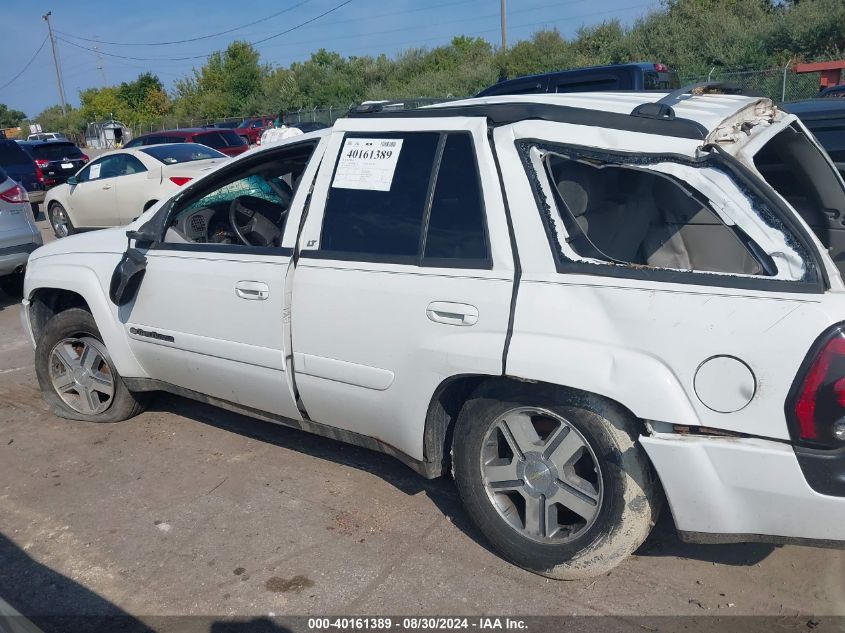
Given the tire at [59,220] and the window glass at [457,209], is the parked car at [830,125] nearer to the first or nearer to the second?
the window glass at [457,209]

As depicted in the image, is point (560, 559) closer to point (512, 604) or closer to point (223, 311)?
point (512, 604)

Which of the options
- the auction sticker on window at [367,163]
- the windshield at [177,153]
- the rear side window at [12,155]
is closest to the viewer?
the auction sticker on window at [367,163]

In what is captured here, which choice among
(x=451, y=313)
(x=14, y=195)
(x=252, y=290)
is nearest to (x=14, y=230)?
(x=14, y=195)

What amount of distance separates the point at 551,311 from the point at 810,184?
1788 millimetres

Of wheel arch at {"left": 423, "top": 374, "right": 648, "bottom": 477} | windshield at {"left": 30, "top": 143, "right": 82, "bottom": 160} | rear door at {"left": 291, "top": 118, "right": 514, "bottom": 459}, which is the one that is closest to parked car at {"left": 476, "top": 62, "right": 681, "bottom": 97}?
rear door at {"left": 291, "top": 118, "right": 514, "bottom": 459}

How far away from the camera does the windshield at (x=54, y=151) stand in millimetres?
20433

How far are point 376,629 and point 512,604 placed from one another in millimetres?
532

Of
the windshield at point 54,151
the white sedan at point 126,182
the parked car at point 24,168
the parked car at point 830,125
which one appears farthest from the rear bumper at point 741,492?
the windshield at point 54,151

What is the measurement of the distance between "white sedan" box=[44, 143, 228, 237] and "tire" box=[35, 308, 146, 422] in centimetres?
616

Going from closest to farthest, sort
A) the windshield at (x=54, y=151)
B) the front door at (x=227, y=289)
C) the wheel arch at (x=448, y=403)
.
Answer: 1. the wheel arch at (x=448, y=403)
2. the front door at (x=227, y=289)
3. the windshield at (x=54, y=151)

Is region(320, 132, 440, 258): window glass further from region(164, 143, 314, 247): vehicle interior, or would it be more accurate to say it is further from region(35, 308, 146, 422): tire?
region(35, 308, 146, 422): tire

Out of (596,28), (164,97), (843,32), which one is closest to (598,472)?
(843,32)

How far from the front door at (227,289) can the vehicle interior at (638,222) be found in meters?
1.27

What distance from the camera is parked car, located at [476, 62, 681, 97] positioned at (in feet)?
32.1
